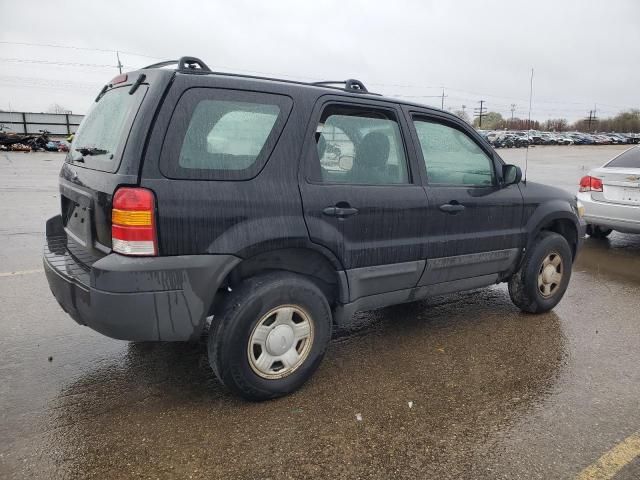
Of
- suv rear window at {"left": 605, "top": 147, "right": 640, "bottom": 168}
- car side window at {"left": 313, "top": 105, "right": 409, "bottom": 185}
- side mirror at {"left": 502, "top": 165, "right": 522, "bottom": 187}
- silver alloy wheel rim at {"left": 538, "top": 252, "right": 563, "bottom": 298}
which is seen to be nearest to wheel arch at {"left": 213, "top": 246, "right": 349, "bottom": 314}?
car side window at {"left": 313, "top": 105, "right": 409, "bottom": 185}

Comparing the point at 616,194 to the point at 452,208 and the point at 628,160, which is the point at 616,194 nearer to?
the point at 628,160

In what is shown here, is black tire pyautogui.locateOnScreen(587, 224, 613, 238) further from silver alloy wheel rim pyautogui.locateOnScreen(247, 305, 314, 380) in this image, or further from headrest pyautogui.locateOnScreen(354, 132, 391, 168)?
silver alloy wheel rim pyautogui.locateOnScreen(247, 305, 314, 380)

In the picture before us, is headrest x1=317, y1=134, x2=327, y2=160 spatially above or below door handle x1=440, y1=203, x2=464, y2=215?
above

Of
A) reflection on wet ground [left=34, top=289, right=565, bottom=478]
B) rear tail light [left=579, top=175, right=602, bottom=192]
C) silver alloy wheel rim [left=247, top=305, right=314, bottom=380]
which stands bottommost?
reflection on wet ground [left=34, top=289, right=565, bottom=478]

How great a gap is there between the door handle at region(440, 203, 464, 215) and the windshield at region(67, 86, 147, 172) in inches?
83.3

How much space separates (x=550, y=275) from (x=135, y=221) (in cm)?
359

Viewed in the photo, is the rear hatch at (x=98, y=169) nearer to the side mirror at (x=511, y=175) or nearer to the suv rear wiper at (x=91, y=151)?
the suv rear wiper at (x=91, y=151)

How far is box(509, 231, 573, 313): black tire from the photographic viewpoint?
168 inches

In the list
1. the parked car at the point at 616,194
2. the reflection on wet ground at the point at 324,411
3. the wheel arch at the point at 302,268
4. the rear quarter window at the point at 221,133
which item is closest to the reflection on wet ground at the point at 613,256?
the parked car at the point at 616,194

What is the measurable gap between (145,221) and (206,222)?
0.99ft

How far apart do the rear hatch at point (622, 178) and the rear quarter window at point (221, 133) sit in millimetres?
5630

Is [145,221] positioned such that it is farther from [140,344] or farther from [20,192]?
[20,192]

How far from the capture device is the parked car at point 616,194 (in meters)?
6.52

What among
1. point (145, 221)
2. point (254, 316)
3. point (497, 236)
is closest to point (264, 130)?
Result: point (145, 221)
